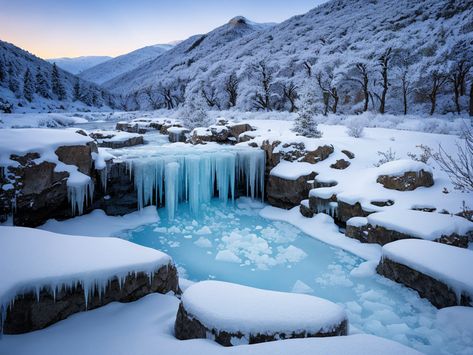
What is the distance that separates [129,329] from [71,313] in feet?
2.74

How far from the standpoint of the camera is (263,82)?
3209cm

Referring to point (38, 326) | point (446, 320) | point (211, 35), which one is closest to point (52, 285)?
point (38, 326)

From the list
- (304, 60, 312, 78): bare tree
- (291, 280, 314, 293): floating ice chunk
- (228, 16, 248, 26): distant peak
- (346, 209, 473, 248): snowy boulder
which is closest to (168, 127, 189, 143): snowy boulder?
(346, 209, 473, 248): snowy boulder

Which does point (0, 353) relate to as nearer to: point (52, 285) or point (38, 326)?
point (38, 326)

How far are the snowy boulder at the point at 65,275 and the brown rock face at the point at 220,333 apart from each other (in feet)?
3.37

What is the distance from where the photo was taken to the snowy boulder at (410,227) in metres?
6.48

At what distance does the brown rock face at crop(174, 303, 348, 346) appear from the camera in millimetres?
2941

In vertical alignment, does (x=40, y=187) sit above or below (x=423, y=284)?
above

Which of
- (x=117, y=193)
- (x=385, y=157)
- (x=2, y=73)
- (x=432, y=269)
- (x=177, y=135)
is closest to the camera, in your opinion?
(x=432, y=269)

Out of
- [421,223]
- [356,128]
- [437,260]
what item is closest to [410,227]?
[421,223]

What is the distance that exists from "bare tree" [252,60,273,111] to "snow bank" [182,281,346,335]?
2839cm

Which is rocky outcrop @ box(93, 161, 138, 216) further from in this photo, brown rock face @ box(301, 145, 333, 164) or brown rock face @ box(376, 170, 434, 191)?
brown rock face @ box(376, 170, 434, 191)

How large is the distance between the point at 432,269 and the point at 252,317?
4.08 meters

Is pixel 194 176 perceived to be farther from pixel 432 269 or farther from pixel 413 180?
pixel 432 269
